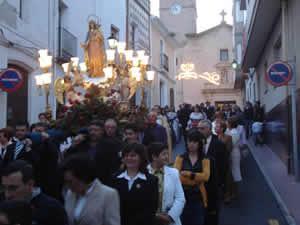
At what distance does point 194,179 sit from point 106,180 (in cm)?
99

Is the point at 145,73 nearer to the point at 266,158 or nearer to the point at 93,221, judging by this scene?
the point at 266,158

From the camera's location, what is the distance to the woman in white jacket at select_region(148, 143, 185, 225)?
483 cm

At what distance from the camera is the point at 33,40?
15.4m

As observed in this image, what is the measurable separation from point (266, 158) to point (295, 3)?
5654 mm

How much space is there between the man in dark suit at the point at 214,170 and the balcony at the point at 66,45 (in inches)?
402

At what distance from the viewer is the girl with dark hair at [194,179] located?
18.5 ft

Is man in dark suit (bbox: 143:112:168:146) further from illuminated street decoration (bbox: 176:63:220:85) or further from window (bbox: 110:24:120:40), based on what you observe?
illuminated street decoration (bbox: 176:63:220:85)

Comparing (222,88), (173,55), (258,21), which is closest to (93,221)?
(258,21)

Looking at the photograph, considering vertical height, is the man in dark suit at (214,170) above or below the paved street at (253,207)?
above

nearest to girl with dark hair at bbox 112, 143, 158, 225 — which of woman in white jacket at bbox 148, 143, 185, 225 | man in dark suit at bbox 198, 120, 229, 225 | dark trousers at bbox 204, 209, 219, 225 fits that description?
woman in white jacket at bbox 148, 143, 185, 225

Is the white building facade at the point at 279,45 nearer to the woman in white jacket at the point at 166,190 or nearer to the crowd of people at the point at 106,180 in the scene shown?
the crowd of people at the point at 106,180

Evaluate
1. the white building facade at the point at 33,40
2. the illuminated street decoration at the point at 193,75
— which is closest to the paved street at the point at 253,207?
the white building facade at the point at 33,40

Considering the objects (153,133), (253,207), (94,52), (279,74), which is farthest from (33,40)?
(253,207)

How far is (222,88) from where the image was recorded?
44.4 metres
